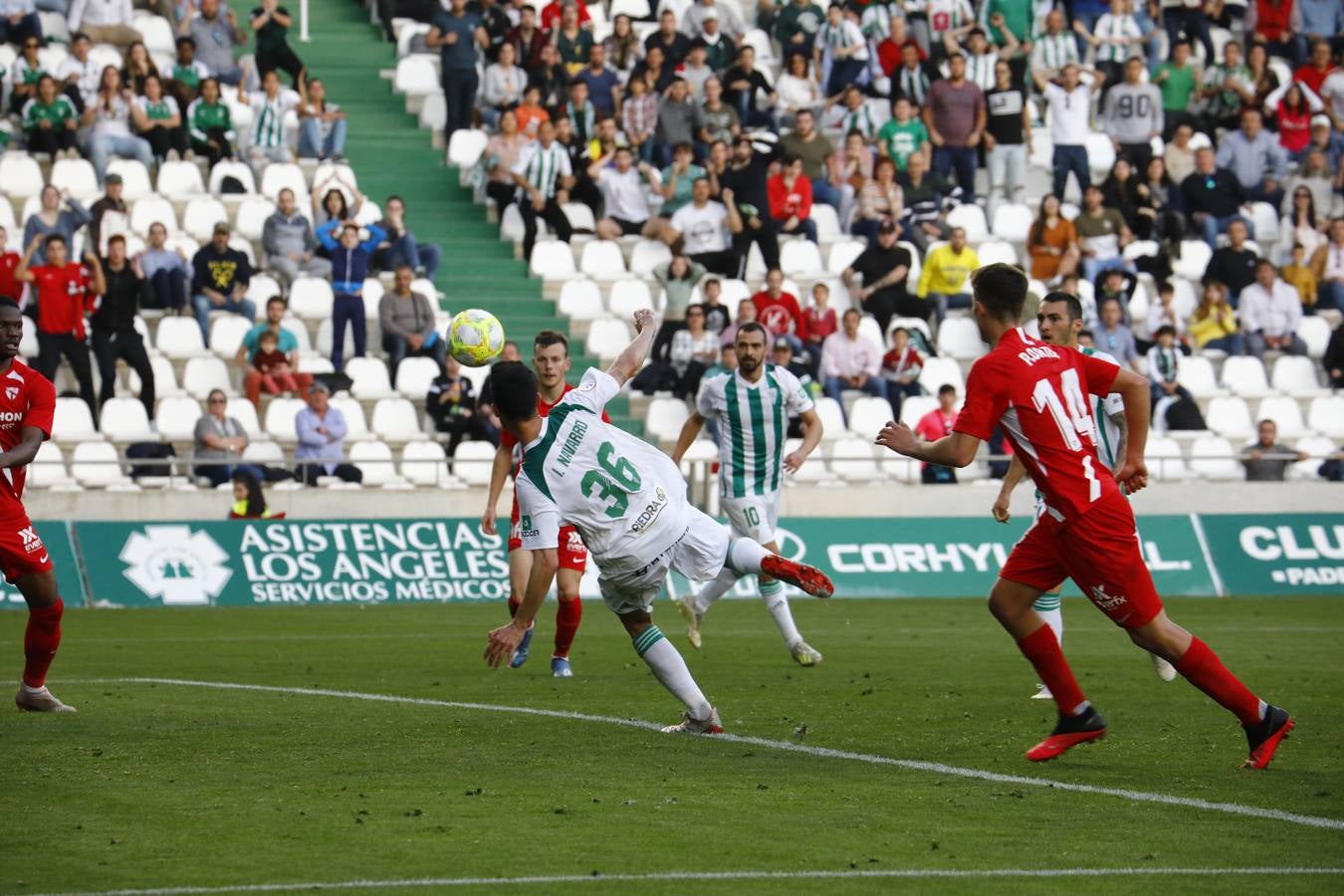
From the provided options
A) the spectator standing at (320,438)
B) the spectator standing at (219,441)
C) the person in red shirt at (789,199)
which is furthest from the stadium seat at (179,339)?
the person in red shirt at (789,199)

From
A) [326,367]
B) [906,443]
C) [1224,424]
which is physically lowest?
[1224,424]

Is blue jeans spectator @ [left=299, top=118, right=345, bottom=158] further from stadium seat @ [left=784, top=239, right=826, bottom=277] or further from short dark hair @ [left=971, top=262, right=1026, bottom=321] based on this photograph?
short dark hair @ [left=971, top=262, right=1026, bottom=321]

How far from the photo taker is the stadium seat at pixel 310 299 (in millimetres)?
25828

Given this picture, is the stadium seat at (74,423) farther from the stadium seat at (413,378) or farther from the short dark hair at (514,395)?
the short dark hair at (514,395)

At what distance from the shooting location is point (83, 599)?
71.5ft

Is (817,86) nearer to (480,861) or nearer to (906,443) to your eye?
(906,443)

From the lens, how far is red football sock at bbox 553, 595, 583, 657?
1387 centimetres

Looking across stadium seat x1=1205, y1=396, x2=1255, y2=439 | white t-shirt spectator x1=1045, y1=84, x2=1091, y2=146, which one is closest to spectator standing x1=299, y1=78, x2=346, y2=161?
white t-shirt spectator x1=1045, y1=84, x2=1091, y2=146

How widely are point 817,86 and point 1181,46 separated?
6.04m

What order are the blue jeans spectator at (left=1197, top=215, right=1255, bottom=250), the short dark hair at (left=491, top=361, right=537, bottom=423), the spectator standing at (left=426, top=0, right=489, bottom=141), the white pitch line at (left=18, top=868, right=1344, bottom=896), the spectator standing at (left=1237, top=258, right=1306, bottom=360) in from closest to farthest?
the white pitch line at (left=18, top=868, right=1344, bottom=896)
the short dark hair at (left=491, top=361, right=537, bottom=423)
the spectator standing at (left=426, top=0, right=489, bottom=141)
the spectator standing at (left=1237, top=258, right=1306, bottom=360)
the blue jeans spectator at (left=1197, top=215, right=1255, bottom=250)

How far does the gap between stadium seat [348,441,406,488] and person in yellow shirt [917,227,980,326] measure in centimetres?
812

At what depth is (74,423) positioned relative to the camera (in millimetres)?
23406

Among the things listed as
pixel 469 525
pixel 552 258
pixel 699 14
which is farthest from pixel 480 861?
pixel 699 14

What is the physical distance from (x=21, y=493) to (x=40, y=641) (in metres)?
0.90
